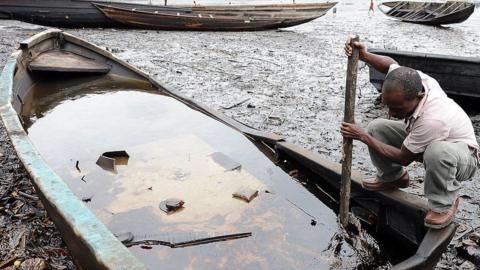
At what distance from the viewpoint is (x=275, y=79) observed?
8.59 metres

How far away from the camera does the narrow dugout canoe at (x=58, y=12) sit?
13.3m

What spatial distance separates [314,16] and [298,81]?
8.46 metres

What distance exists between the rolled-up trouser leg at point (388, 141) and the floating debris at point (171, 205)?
167 centimetres

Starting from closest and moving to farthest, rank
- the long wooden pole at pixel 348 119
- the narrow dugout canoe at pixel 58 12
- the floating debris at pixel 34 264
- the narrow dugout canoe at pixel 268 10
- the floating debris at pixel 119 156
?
the floating debris at pixel 34 264 → the long wooden pole at pixel 348 119 → the floating debris at pixel 119 156 → the narrow dugout canoe at pixel 58 12 → the narrow dugout canoe at pixel 268 10

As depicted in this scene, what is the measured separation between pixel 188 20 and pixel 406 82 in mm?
12763

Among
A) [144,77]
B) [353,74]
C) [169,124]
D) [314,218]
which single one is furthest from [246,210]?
[144,77]

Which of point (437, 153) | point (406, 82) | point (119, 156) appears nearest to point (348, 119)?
point (406, 82)

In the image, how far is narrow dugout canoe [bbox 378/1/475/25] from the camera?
16008 mm

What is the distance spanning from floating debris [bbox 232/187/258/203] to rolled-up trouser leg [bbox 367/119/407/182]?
1105 millimetres

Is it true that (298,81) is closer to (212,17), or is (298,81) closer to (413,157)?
(413,157)

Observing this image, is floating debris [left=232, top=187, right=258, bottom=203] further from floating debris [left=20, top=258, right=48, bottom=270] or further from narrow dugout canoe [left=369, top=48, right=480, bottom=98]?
narrow dugout canoe [left=369, top=48, right=480, bottom=98]

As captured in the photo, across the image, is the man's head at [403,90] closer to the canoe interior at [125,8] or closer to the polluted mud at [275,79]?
the polluted mud at [275,79]

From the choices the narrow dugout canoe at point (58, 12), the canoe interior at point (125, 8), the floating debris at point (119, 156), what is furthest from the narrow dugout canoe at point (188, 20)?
the floating debris at point (119, 156)

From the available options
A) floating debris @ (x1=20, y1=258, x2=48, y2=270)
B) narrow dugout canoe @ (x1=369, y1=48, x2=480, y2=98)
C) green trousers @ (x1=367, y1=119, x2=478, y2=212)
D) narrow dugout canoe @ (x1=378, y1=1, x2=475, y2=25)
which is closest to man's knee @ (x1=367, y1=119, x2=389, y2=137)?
green trousers @ (x1=367, y1=119, x2=478, y2=212)
